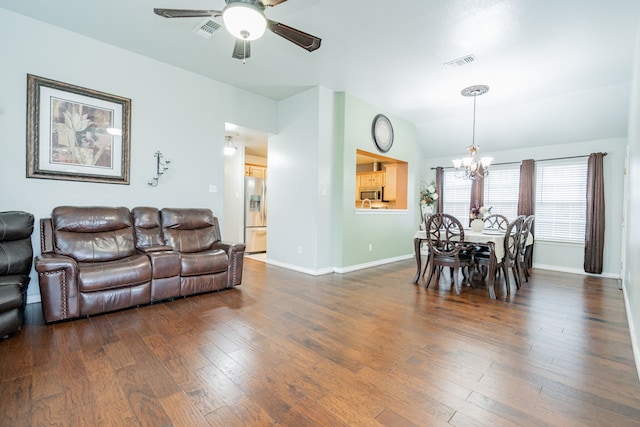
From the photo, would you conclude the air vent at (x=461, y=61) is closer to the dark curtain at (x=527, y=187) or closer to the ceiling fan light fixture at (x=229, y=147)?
the dark curtain at (x=527, y=187)

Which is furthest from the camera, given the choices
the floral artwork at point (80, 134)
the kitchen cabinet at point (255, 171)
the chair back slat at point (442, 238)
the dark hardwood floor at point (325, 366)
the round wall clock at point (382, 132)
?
the kitchen cabinet at point (255, 171)

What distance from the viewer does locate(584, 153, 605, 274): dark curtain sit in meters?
5.05

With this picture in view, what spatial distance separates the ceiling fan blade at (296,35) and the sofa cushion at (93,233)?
271 centimetres

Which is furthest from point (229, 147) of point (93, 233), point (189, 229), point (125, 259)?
point (125, 259)

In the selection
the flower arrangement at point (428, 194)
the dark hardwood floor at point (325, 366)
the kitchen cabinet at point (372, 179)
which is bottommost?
the dark hardwood floor at point (325, 366)

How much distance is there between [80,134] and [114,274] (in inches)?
70.6

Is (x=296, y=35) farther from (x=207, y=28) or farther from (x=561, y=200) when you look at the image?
(x=561, y=200)

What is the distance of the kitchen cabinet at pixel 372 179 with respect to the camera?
7.56m

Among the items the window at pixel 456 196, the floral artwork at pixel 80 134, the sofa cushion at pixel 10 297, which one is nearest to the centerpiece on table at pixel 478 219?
the window at pixel 456 196

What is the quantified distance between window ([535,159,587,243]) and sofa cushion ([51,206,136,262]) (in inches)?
275

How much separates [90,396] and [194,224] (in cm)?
259

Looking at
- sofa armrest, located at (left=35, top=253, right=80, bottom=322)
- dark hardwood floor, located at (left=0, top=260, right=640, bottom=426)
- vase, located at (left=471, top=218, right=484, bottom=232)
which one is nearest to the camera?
dark hardwood floor, located at (left=0, top=260, right=640, bottom=426)

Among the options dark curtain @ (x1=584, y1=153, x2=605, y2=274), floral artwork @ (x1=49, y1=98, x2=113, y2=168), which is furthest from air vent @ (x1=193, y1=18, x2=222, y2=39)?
dark curtain @ (x1=584, y1=153, x2=605, y2=274)

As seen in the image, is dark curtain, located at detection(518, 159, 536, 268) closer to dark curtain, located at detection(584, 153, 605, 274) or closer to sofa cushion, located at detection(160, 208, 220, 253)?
dark curtain, located at detection(584, 153, 605, 274)
